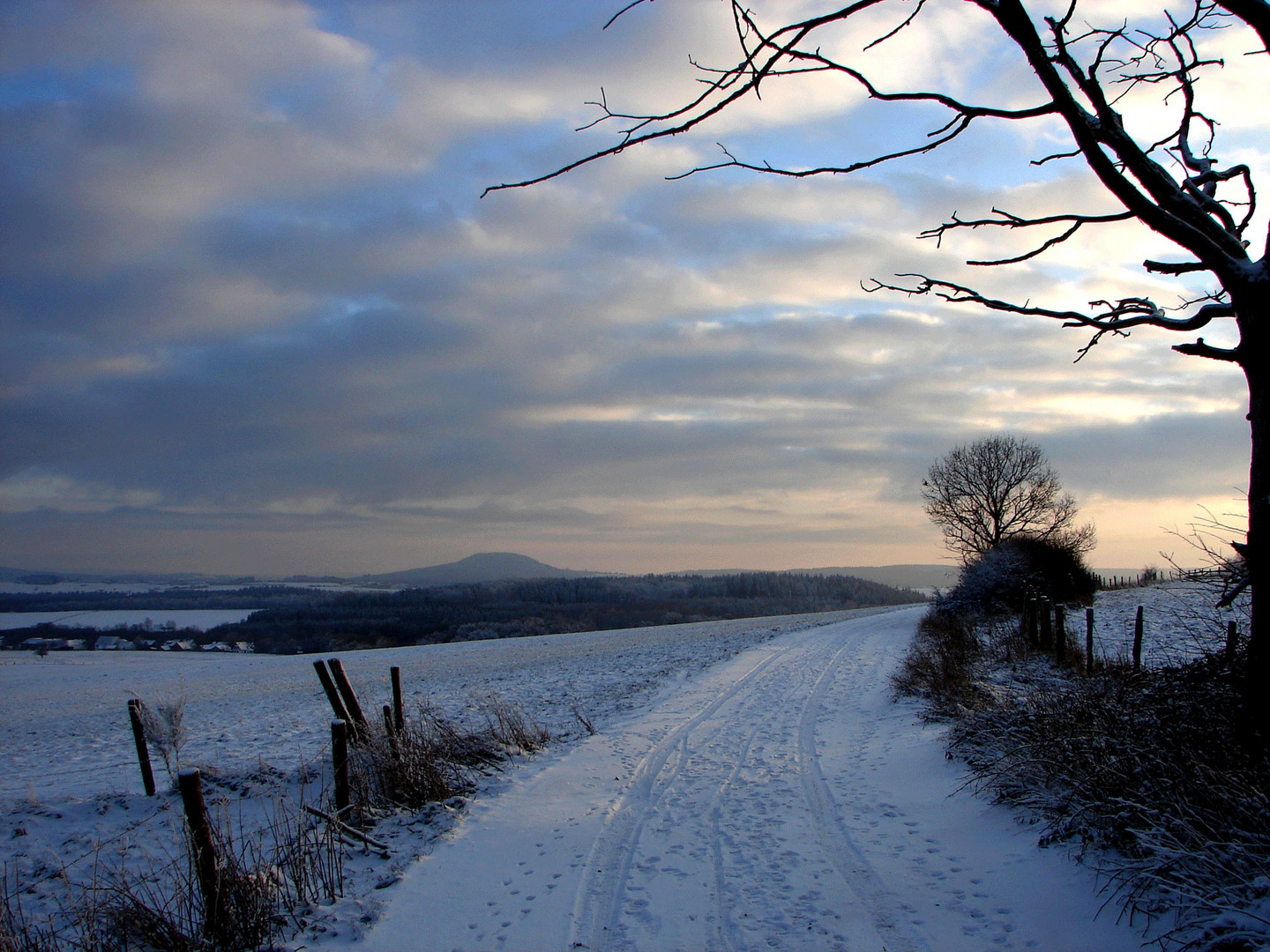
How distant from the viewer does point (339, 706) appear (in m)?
8.91

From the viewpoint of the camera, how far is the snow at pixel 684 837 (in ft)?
14.0

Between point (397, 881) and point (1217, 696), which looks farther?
point (397, 881)

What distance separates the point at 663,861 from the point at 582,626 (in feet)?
242

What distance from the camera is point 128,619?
94.5 m

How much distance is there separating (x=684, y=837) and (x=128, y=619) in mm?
113323

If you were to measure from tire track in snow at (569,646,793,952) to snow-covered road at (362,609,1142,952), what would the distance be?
19 mm

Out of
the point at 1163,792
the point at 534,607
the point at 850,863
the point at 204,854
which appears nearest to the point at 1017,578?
the point at 850,863

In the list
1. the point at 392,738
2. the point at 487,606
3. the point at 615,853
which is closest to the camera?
the point at 615,853

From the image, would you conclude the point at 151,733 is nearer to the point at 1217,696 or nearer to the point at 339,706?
the point at 339,706

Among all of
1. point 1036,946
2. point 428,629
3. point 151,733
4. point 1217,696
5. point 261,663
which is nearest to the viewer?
point 1036,946

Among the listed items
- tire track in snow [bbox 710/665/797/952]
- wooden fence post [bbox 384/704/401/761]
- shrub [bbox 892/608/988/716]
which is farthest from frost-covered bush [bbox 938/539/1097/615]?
wooden fence post [bbox 384/704/401/761]

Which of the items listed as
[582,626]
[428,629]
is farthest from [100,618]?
[582,626]

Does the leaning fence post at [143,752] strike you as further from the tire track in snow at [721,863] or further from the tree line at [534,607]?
the tree line at [534,607]

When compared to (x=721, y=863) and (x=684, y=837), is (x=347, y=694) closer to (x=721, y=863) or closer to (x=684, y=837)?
(x=684, y=837)
